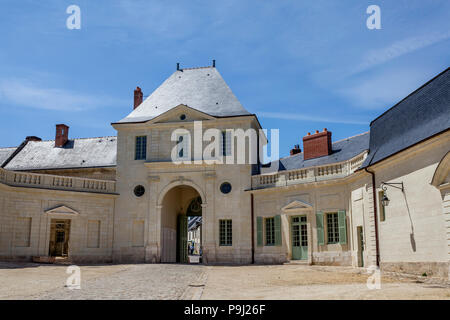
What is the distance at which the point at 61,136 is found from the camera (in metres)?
30.3

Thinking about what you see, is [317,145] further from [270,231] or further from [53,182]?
[53,182]

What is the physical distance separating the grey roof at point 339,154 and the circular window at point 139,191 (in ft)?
23.3

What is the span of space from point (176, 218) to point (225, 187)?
4.84m

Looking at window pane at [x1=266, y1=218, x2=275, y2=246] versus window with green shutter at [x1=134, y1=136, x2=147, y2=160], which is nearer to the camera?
window pane at [x1=266, y1=218, x2=275, y2=246]

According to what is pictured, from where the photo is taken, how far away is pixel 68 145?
30078 millimetres

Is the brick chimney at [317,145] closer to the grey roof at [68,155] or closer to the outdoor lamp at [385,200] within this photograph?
the outdoor lamp at [385,200]

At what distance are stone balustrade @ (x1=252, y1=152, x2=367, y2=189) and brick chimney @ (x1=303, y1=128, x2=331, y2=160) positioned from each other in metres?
1.89

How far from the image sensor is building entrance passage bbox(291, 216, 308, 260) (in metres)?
21.0

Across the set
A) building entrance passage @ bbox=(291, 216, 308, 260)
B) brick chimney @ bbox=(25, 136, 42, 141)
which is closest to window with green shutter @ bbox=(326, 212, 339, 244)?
building entrance passage @ bbox=(291, 216, 308, 260)

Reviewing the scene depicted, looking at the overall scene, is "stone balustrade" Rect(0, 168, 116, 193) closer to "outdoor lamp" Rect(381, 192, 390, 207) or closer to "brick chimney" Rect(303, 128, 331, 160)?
"brick chimney" Rect(303, 128, 331, 160)

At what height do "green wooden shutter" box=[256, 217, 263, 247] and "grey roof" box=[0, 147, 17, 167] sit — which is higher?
"grey roof" box=[0, 147, 17, 167]

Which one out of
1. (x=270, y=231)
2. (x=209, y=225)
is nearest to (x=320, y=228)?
(x=270, y=231)

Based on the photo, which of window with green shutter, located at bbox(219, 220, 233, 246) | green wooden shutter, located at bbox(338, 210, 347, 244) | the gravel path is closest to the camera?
the gravel path
